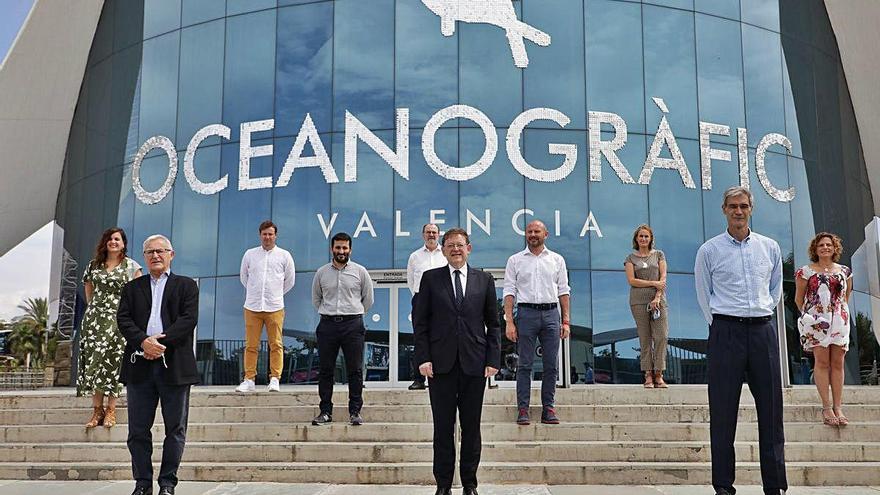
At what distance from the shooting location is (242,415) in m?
8.82

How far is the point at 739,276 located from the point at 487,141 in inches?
388

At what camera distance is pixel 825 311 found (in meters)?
7.96

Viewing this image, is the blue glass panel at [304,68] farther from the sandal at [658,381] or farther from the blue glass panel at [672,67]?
the sandal at [658,381]

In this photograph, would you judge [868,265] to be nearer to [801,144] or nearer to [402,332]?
[801,144]

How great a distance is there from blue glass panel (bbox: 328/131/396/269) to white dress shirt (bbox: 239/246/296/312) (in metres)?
4.50

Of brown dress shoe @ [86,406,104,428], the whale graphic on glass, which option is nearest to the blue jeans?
brown dress shoe @ [86,406,104,428]

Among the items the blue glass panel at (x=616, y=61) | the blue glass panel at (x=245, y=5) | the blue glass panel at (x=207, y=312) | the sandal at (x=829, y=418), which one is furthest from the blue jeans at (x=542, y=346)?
the blue glass panel at (x=245, y=5)

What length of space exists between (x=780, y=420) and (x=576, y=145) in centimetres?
1031

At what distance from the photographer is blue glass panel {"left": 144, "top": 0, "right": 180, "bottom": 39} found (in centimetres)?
1750

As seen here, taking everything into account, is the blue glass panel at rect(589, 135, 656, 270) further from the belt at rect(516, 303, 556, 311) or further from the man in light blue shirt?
the man in light blue shirt

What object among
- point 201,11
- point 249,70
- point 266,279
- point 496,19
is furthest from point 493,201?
point 201,11

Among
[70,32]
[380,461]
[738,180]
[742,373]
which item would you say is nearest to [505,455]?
[380,461]

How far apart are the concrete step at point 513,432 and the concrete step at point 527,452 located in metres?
0.18

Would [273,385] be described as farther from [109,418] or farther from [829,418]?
[829,418]
